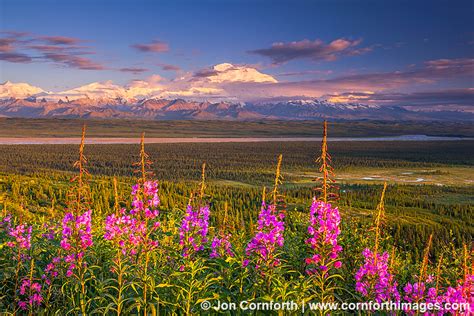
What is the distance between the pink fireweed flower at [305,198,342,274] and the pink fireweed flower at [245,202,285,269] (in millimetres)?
458

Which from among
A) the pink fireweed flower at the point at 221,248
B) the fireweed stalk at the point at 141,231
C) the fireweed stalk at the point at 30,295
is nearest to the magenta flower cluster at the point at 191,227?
the pink fireweed flower at the point at 221,248

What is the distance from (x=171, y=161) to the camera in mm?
82375

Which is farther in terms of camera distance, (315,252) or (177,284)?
(177,284)

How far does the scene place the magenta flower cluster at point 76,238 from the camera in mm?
5344

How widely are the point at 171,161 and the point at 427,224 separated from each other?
187 ft

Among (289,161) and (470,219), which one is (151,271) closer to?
(470,219)

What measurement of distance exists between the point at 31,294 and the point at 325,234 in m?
4.28

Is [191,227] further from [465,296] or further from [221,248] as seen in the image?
[465,296]

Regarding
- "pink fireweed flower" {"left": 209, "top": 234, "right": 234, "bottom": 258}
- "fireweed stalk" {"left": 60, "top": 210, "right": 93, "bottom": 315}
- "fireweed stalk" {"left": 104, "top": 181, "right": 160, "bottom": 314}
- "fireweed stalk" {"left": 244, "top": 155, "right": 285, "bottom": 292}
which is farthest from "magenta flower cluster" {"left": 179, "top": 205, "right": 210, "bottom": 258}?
"fireweed stalk" {"left": 60, "top": 210, "right": 93, "bottom": 315}

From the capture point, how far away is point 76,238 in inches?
210

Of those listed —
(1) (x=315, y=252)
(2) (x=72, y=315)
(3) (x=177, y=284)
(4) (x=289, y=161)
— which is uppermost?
(1) (x=315, y=252)

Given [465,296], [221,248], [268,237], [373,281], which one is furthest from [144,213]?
[465,296]

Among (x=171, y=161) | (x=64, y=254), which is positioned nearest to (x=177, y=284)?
(x=64, y=254)

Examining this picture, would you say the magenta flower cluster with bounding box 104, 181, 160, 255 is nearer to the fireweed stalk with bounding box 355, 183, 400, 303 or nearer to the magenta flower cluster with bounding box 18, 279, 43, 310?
the magenta flower cluster with bounding box 18, 279, 43, 310
